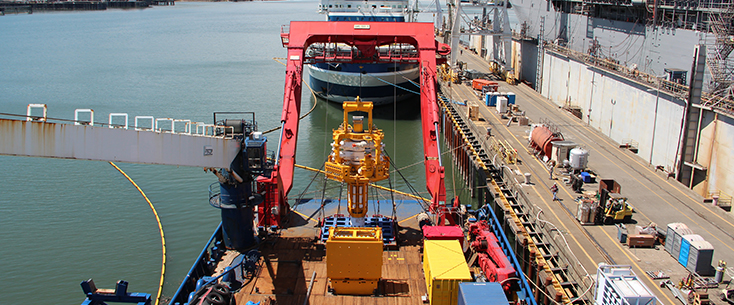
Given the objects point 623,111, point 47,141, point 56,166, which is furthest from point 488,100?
point 47,141

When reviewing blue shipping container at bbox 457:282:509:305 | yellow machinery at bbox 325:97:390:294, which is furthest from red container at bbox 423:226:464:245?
blue shipping container at bbox 457:282:509:305

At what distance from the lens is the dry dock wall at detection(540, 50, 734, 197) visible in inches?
1270

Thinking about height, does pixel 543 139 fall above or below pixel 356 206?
above

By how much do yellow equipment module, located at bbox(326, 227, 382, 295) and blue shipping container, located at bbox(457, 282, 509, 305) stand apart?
3251mm

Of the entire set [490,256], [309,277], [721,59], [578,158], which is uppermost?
[721,59]

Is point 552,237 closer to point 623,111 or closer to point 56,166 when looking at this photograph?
point 623,111

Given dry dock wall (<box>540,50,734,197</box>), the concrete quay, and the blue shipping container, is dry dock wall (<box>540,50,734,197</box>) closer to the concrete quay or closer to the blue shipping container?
the concrete quay

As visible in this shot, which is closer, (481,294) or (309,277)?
(481,294)

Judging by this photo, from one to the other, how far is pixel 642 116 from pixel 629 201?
14862 mm

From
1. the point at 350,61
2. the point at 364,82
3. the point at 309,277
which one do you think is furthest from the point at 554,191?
the point at 364,82

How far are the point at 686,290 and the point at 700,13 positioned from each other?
25490 millimetres

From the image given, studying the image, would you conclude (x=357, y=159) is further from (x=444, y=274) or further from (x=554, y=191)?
(x=554, y=191)

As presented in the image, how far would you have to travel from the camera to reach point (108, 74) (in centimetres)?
7981

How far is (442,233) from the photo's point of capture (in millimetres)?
21734
